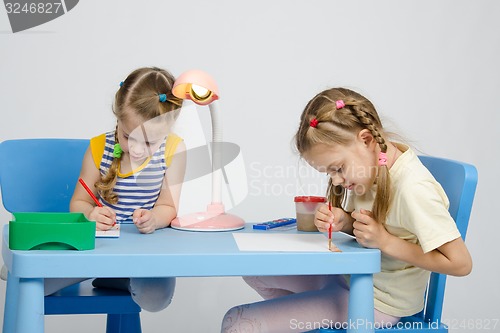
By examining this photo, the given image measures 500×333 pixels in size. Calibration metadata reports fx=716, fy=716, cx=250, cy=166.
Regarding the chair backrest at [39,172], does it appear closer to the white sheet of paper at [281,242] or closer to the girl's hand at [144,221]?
the girl's hand at [144,221]

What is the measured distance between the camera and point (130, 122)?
1674mm

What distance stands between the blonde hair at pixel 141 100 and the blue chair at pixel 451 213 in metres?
0.65

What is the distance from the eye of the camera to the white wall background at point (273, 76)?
258 cm

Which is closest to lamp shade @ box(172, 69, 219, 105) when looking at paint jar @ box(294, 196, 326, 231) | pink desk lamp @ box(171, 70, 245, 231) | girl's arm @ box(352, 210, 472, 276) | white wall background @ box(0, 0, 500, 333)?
pink desk lamp @ box(171, 70, 245, 231)

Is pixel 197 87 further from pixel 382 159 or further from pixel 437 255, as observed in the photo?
pixel 437 255

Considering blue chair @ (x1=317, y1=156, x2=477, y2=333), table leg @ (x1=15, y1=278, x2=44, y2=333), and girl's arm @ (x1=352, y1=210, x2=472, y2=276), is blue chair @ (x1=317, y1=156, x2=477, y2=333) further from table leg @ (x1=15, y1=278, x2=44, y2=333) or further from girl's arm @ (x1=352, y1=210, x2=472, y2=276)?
table leg @ (x1=15, y1=278, x2=44, y2=333)

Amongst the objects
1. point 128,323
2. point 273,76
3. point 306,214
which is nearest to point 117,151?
point 128,323

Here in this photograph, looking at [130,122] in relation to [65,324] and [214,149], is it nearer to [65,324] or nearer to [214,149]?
[214,149]

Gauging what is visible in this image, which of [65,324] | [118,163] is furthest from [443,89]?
[65,324]

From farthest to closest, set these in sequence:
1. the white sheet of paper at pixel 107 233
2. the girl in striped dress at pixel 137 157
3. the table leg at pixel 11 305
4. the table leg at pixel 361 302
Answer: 1. the girl in striped dress at pixel 137 157
2. the table leg at pixel 11 305
3. the white sheet of paper at pixel 107 233
4. the table leg at pixel 361 302

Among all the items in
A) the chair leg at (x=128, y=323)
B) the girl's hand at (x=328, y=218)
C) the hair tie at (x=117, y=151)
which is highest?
the hair tie at (x=117, y=151)

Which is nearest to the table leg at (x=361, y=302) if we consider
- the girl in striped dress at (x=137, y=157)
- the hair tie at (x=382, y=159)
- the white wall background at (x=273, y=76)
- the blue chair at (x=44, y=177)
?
the hair tie at (x=382, y=159)

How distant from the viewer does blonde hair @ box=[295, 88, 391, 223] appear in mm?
1358

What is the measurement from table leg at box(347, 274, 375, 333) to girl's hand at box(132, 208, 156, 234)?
42cm
